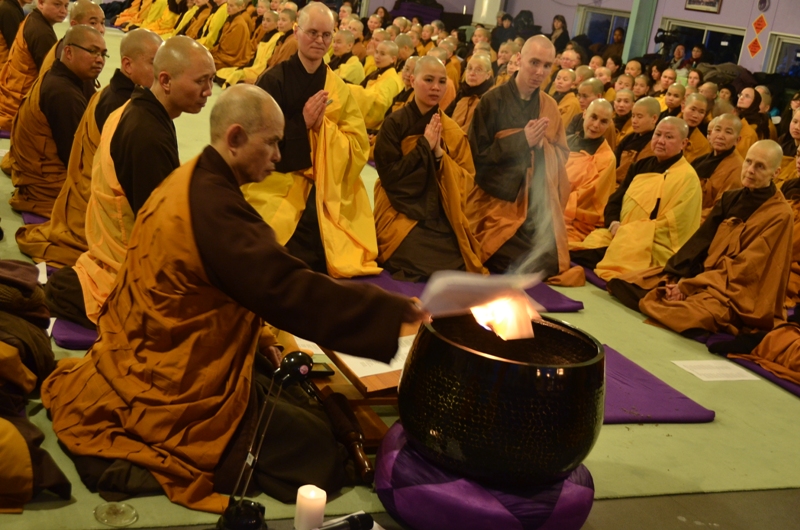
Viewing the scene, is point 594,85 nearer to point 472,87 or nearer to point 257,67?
point 472,87

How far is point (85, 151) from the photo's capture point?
4176mm

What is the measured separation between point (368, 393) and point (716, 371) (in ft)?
7.56

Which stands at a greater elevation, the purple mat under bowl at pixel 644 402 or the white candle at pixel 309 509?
the white candle at pixel 309 509

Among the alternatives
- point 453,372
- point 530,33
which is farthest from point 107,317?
point 530,33

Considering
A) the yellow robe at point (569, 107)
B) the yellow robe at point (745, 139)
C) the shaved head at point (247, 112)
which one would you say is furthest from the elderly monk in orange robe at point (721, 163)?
the shaved head at point (247, 112)

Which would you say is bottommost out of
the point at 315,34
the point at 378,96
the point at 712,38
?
the point at 378,96

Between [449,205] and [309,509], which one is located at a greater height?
[449,205]

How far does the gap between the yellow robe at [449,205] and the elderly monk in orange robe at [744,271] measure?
1.14 m

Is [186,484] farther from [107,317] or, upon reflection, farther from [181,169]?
[181,169]

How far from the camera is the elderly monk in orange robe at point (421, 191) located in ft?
17.6

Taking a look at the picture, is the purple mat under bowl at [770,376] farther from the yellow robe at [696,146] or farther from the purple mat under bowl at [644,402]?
the yellow robe at [696,146]

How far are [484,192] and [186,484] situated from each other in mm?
3792

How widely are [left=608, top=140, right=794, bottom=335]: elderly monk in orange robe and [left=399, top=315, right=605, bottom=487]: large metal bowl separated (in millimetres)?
2768

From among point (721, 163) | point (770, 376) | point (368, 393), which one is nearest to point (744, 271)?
point (770, 376)
